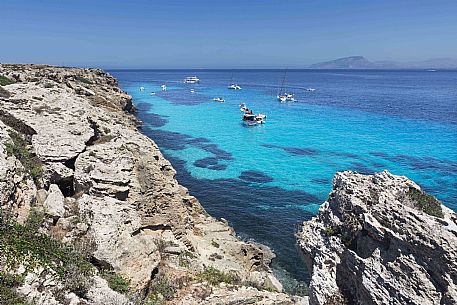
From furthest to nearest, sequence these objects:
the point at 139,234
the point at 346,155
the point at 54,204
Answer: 1. the point at 346,155
2. the point at 139,234
3. the point at 54,204

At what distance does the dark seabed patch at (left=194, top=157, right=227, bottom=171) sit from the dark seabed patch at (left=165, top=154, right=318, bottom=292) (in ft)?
12.6

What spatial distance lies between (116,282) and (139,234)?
360 centimetres

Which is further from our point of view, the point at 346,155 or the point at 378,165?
the point at 346,155

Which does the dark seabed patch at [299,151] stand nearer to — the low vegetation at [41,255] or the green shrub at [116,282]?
the green shrub at [116,282]

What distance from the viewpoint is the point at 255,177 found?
42969mm

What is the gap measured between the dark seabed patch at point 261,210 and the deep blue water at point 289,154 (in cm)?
9

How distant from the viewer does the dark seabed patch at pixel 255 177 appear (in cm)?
4184

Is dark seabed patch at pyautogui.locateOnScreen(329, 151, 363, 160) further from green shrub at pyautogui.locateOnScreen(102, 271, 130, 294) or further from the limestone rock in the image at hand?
green shrub at pyautogui.locateOnScreen(102, 271, 130, 294)

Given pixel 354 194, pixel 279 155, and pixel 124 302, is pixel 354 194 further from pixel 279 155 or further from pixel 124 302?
pixel 279 155

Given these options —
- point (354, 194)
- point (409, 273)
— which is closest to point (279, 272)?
point (354, 194)


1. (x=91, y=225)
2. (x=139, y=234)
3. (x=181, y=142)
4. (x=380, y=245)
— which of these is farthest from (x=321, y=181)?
(x=91, y=225)

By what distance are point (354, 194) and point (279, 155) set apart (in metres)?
40.8

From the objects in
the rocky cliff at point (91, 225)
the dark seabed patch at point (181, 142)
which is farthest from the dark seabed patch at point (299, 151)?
the rocky cliff at point (91, 225)

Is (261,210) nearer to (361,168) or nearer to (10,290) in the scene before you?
(361,168)
